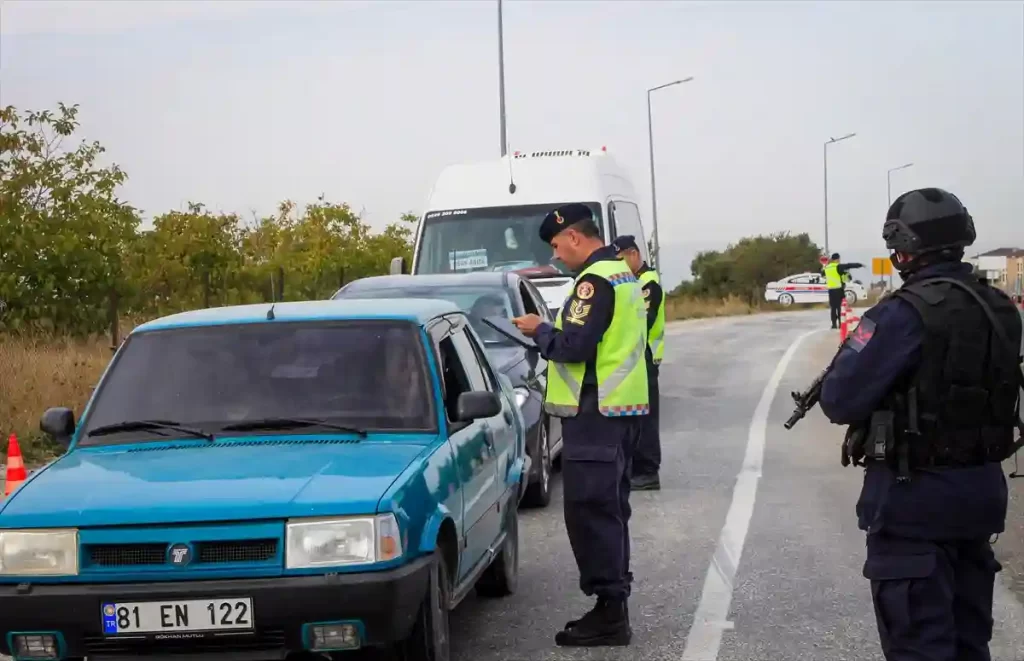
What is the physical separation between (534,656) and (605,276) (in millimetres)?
1637

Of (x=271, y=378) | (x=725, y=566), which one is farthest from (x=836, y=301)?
(x=271, y=378)

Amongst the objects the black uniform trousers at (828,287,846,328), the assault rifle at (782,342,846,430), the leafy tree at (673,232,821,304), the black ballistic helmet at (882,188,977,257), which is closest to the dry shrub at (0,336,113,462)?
the assault rifle at (782,342,846,430)

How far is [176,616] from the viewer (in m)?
4.73

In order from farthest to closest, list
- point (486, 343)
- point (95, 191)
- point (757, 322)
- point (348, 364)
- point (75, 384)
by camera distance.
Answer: point (757, 322) → point (95, 191) → point (75, 384) → point (486, 343) → point (348, 364)

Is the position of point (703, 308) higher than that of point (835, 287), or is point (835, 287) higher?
point (835, 287)

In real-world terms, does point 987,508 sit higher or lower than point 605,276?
lower

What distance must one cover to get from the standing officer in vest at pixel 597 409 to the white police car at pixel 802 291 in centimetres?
5366

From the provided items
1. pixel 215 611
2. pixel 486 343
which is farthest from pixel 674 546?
pixel 215 611

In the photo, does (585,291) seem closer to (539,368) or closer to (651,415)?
(539,368)

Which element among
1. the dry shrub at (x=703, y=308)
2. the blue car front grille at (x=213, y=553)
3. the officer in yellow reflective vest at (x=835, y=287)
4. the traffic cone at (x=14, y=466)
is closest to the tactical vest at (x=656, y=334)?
the traffic cone at (x=14, y=466)

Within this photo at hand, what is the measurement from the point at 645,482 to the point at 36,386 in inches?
269

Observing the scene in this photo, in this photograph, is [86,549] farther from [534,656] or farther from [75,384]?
[75,384]

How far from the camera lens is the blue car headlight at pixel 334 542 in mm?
4746

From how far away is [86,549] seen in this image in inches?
189
